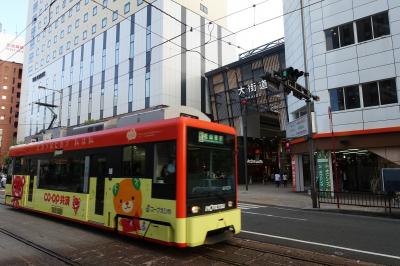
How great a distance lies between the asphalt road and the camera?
797 centimetres

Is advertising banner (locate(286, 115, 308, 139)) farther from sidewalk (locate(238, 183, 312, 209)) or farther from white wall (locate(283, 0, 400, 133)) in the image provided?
sidewalk (locate(238, 183, 312, 209))

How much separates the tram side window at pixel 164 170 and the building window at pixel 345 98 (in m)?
17.9

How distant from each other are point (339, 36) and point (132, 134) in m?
19.2

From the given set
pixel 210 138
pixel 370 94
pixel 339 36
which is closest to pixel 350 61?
pixel 339 36

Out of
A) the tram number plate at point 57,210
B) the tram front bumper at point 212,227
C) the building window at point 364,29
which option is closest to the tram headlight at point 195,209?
the tram front bumper at point 212,227

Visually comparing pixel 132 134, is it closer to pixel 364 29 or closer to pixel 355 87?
pixel 355 87

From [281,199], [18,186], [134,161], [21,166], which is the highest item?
[21,166]

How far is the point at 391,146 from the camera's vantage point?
2030 centimetres

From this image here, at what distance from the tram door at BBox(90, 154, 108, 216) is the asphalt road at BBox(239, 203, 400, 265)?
13.3 ft

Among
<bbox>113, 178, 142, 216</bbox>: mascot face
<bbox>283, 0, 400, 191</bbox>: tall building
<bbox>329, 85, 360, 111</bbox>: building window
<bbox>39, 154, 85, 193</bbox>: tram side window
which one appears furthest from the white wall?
<bbox>113, 178, 142, 216</bbox>: mascot face

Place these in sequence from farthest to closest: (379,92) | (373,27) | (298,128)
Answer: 1. (298,128)
2. (373,27)
3. (379,92)

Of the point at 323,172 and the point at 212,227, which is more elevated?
the point at 323,172

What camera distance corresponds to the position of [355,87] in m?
22.2

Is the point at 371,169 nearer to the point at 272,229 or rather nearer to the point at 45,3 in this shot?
the point at 272,229
